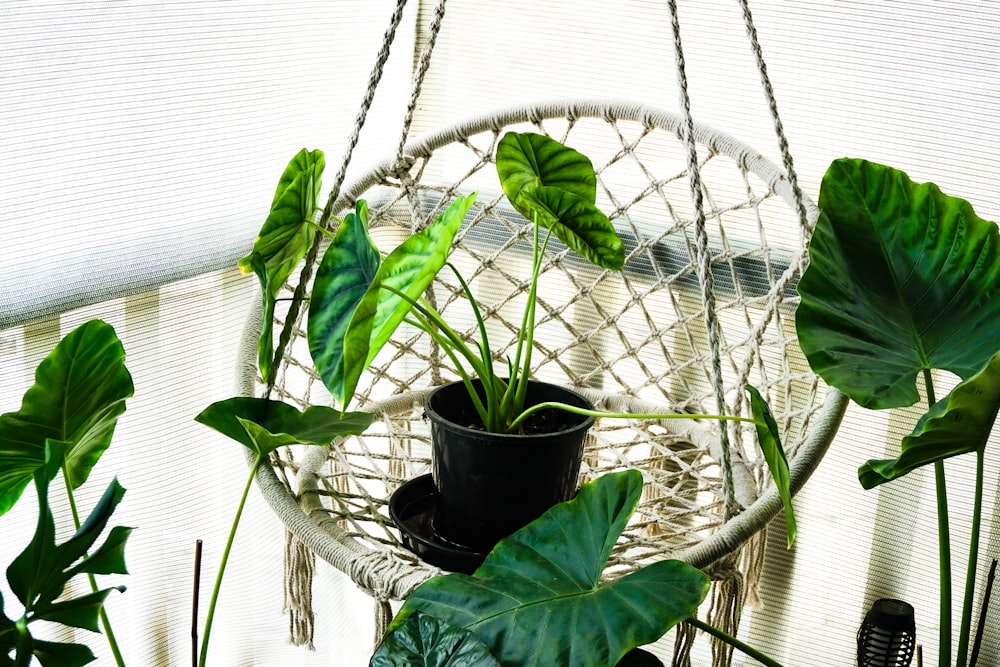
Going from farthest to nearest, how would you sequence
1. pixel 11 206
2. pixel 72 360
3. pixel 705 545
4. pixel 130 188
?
pixel 130 188
pixel 11 206
pixel 705 545
pixel 72 360

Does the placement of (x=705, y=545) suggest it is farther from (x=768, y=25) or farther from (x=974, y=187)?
(x=768, y=25)

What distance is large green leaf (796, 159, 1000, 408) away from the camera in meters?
0.84

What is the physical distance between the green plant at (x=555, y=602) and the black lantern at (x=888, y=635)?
528mm

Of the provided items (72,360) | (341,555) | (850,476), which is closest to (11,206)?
(72,360)

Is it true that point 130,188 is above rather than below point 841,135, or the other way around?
below

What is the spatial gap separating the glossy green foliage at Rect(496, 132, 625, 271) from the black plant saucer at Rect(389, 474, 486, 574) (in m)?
0.34

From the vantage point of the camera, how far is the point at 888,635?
4.11ft

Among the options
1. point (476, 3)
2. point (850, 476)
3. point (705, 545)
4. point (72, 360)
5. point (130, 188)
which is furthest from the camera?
point (476, 3)

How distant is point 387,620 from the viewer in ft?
3.48

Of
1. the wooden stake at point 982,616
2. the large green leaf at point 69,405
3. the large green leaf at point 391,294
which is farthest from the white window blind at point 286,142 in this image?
the large green leaf at point 391,294

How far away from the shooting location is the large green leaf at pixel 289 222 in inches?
35.7

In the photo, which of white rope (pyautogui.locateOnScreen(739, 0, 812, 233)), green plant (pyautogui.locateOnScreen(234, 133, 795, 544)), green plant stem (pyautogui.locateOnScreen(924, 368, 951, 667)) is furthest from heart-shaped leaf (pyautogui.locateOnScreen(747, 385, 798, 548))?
white rope (pyautogui.locateOnScreen(739, 0, 812, 233))

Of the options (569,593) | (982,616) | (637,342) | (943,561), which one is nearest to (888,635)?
(982,616)

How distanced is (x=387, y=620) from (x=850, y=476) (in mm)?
759
